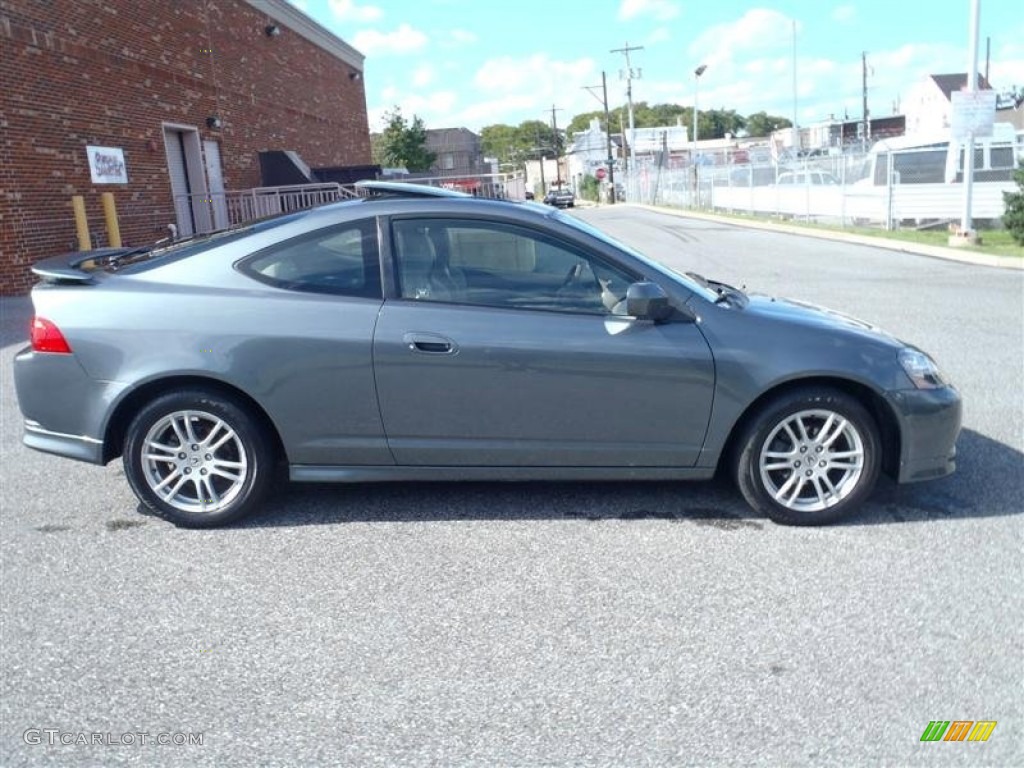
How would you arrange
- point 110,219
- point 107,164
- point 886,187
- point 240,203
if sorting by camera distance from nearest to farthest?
point 110,219 → point 107,164 → point 240,203 → point 886,187

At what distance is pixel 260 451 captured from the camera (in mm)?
4156

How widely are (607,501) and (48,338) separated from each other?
2913mm

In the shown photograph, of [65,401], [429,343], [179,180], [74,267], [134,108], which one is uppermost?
[134,108]

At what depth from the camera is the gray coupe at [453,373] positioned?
4.02 meters

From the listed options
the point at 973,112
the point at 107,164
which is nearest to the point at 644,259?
the point at 107,164

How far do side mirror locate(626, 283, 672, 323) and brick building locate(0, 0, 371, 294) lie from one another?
1266cm

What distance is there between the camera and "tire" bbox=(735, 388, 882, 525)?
159 inches

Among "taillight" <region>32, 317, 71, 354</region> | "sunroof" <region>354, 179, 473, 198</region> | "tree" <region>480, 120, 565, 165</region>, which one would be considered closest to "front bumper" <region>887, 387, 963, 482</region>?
"sunroof" <region>354, 179, 473, 198</region>

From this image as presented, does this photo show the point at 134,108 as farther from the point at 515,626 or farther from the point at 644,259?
the point at 515,626

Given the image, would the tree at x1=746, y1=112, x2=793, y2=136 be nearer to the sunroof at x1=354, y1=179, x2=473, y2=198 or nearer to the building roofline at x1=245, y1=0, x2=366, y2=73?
the building roofline at x1=245, y1=0, x2=366, y2=73

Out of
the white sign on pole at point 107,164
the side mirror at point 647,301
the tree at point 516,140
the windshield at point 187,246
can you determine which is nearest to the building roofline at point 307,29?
the white sign on pole at point 107,164

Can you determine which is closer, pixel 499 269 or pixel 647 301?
pixel 647 301

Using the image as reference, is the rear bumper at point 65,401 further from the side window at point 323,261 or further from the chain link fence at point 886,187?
the chain link fence at point 886,187

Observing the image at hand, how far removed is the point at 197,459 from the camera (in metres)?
4.18
